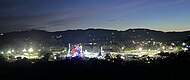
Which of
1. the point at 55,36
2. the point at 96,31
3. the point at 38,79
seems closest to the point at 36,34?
the point at 55,36

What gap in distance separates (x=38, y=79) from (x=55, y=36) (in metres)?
140

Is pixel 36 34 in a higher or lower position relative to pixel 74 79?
higher

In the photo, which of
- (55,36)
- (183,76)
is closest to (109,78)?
(183,76)

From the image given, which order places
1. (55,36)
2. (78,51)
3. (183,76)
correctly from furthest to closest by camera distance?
(55,36), (78,51), (183,76)

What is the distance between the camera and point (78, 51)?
231ft

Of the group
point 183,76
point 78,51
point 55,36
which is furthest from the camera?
point 55,36

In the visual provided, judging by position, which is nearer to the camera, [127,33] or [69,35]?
[69,35]

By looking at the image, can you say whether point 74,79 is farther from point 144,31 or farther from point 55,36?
point 144,31

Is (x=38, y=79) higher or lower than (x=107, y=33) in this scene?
lower

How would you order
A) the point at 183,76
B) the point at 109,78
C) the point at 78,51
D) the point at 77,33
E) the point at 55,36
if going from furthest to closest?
1. the point at 77,33
2. the point at 55,36
3. the point at 78,51
4. the point at 109,78
5. the point at 183,76

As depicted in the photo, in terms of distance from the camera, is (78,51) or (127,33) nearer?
(78,51)

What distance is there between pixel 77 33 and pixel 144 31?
41479 mm

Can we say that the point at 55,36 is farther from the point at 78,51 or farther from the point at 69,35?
the point at 78,51

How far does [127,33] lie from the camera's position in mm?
170875
